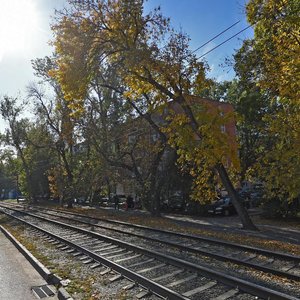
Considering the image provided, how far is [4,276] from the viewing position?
30.3 feet

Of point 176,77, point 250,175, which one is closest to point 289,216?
point 250,175

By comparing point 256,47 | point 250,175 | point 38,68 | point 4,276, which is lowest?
point 4,276

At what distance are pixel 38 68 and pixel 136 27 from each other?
22736 millimetres

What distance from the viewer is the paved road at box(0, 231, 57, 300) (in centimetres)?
766

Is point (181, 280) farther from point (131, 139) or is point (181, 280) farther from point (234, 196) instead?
point (131, 139)

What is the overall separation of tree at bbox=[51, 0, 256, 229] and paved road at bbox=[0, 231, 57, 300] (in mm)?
10007

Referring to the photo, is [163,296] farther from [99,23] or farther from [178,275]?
[99,23]

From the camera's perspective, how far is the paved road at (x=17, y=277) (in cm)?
766

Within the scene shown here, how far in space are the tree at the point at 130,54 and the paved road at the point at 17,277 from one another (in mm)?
10007

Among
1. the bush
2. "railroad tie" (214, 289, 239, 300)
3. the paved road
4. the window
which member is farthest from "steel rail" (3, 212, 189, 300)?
the window

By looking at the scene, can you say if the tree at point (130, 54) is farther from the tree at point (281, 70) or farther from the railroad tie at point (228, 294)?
the railroad tie at point (228, 294)

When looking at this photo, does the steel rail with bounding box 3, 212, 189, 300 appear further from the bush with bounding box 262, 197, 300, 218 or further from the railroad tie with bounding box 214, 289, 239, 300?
the bush with bounding box 262, 197, 300, 218

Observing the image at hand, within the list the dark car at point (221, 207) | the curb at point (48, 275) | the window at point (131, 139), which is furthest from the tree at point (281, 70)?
the window at point (131, 139)

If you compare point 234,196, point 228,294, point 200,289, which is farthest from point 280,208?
point 228,294
